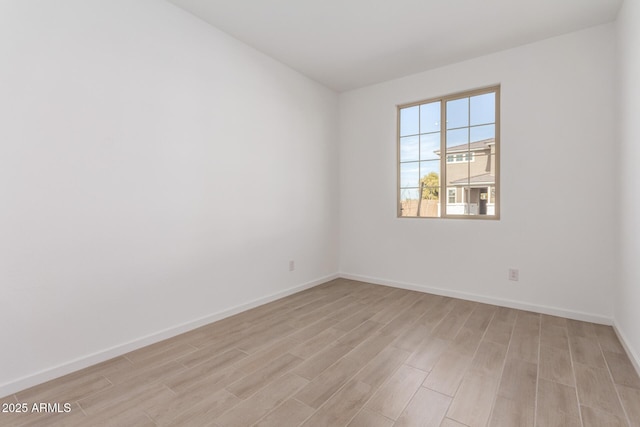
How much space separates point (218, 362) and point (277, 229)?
166cm

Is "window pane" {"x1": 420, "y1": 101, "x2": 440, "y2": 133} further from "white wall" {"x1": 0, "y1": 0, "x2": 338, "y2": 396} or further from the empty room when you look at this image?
"white wall" {"x1": 0, "y1": 0, "x2": 338, "y2": 396}

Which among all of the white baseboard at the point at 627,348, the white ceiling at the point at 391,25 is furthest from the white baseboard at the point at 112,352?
the white baseboard at the point at 627,348

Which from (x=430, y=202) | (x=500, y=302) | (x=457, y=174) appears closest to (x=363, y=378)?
(x=500, y=302)

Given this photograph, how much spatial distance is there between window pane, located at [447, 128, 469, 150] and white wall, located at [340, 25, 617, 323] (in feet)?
1.35

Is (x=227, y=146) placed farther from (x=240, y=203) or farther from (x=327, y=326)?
(x=327, y=326)

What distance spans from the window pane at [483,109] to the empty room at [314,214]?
0.02 m

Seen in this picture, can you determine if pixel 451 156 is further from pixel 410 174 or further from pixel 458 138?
pixel 410 174

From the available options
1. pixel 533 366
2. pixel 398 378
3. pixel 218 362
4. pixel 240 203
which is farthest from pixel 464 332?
pixel 240 203

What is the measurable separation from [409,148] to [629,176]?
2147mm

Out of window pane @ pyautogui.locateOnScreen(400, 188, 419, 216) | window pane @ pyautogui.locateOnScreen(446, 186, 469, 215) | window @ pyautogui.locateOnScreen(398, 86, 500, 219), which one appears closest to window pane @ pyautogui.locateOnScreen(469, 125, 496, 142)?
window @ pyautogui.locateOnScreen(398, 86, 500, 219)

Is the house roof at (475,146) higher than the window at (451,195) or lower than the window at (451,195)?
higher

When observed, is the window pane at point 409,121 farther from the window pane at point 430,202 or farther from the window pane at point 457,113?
the window pane at point 430,202

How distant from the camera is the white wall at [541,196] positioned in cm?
273

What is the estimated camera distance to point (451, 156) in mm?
3617
